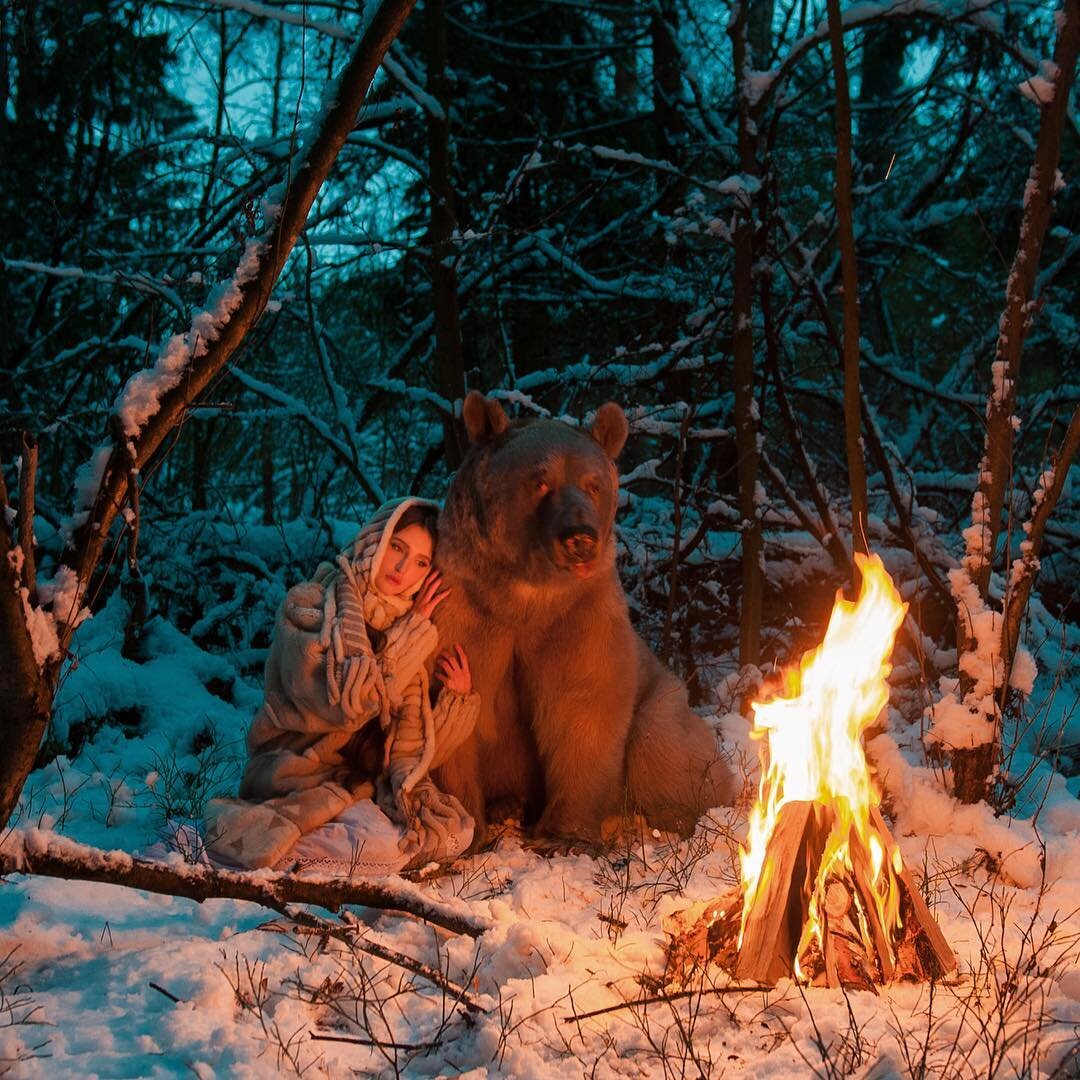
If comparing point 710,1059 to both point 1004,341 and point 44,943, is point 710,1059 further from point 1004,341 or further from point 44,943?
point 1004,341

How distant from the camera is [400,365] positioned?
812 cm

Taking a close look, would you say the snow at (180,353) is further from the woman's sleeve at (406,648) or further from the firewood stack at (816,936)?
the firewood stack at (816,936)

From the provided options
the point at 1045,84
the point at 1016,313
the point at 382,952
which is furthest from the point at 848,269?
the point at 382,952

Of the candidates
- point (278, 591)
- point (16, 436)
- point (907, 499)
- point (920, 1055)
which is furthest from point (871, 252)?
point (920, 1055)

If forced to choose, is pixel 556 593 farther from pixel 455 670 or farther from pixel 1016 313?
pixel 1016 313

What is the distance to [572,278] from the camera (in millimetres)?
8070

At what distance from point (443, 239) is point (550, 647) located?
10.6 ft

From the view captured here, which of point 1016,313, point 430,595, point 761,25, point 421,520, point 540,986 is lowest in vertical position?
point 540,986

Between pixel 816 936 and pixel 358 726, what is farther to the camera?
pixel 358 726

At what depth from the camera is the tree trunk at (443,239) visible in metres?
6.78

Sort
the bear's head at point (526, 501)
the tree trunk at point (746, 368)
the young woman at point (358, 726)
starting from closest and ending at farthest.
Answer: the young woman at point (358, 726)
the bear's head at point (526, 501)
the tree trunk at point (746, 368)

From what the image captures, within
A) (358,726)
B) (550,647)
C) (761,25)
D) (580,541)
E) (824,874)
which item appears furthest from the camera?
(761,25)

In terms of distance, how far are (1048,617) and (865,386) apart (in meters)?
6.37

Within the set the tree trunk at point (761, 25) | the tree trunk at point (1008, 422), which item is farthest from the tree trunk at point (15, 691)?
the tree trunk at point (761, 25)
